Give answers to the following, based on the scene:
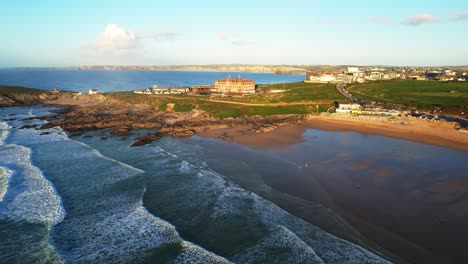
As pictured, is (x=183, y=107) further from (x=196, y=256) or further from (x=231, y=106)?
(x=196, y=256)

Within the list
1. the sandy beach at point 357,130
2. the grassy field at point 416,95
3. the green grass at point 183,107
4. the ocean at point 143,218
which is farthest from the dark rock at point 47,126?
the grassy field at point 416,95

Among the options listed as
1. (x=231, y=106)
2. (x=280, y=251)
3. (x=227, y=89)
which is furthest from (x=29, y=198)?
(x=227, y=89)

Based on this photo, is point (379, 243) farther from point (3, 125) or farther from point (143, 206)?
point (3, 125)

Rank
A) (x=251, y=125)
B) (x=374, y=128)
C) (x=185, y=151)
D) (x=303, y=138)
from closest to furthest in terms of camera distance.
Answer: (x=185, y=151), (x=303, y=138), (x=374, y=128), (x=251, y=125)

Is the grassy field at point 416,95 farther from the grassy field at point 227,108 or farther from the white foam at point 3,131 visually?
the white foam at point 3,131

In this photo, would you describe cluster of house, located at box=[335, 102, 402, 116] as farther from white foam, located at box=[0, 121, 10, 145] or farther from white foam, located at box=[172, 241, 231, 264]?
white foam, located at box=[0, 121, 10, 145]

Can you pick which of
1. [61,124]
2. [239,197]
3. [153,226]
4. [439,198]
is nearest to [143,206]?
[153,226]
